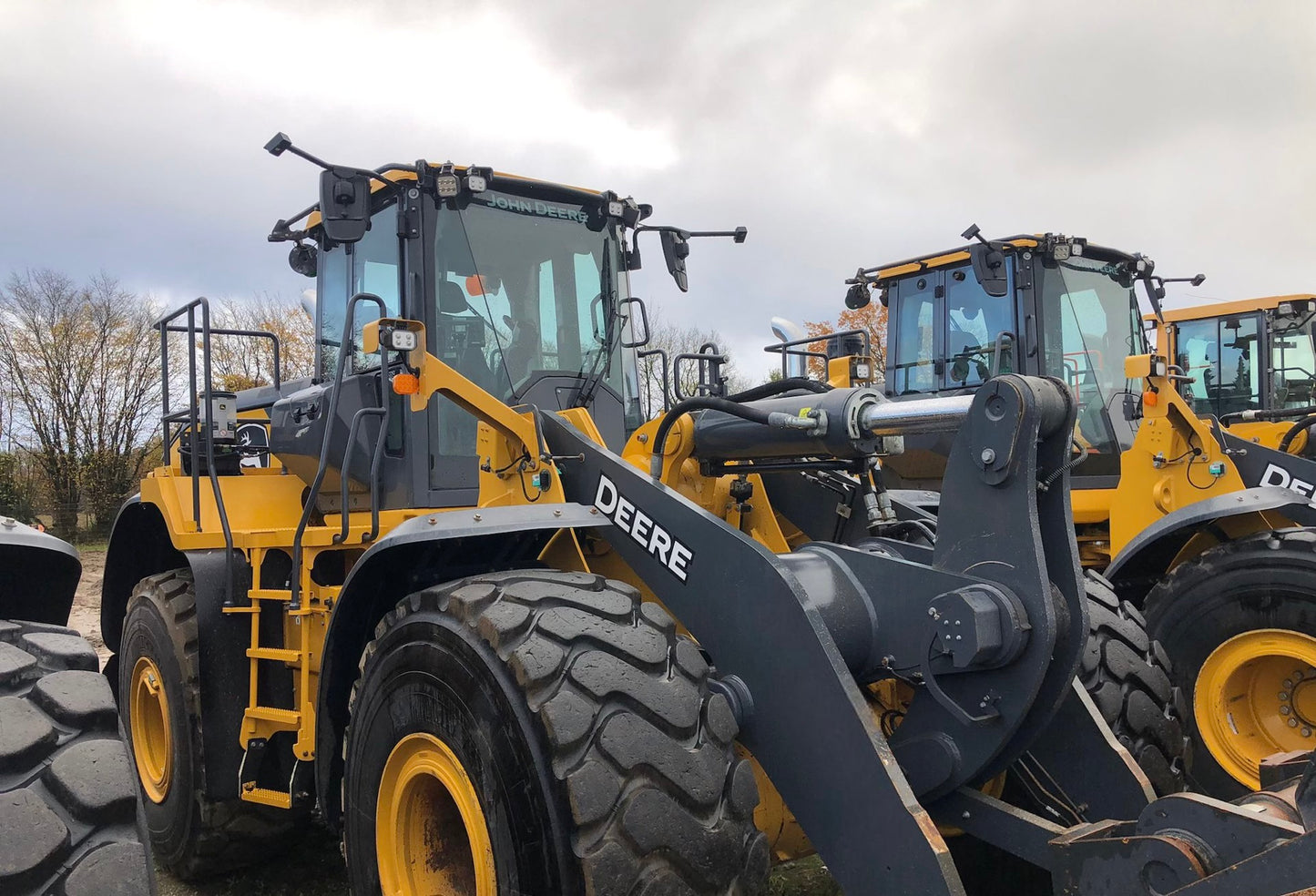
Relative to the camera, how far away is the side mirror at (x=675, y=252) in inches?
195

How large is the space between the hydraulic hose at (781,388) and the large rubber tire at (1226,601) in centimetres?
300

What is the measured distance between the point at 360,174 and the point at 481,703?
2.10 meters

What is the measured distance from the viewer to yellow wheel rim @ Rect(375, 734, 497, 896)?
3004 mm

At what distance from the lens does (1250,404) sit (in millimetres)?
11547

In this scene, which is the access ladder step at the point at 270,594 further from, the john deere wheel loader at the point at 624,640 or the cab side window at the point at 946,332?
the cab side window at the point at 946,332

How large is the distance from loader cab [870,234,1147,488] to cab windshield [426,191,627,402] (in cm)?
355

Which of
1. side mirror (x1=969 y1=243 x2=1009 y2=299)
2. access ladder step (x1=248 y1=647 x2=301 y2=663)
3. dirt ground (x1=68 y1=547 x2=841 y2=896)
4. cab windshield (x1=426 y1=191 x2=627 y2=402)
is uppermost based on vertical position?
side mirror (x1=969 y1=243 x2=1009 y2=299)

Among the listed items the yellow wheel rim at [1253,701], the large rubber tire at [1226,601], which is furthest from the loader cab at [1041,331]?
the yellow wheel rim at [1253,701]

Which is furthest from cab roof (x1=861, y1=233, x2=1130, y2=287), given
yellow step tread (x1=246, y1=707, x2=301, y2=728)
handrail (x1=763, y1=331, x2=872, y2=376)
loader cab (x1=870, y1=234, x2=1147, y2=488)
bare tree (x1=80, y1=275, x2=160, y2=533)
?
bare tree (x1=80, y1=275, x2=160, y2=533)

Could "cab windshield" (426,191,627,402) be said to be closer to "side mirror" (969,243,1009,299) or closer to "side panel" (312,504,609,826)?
"side panel" (312,504,609,826)

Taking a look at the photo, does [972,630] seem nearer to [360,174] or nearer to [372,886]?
[372,886]

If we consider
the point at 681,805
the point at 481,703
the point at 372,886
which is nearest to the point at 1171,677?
the point at 681,805

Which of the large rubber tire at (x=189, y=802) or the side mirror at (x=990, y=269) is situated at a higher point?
the side mirror at (x=990, y=269)

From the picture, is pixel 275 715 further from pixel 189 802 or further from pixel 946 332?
pixel 946 332
